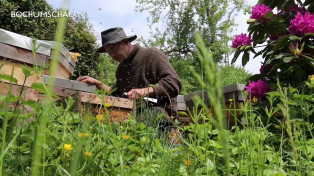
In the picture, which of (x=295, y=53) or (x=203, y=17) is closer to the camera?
(x=295, y=53)

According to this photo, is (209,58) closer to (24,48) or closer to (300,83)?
(300,83)

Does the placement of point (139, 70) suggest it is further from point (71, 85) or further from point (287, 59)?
point (287, 59)

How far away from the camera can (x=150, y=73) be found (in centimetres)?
352

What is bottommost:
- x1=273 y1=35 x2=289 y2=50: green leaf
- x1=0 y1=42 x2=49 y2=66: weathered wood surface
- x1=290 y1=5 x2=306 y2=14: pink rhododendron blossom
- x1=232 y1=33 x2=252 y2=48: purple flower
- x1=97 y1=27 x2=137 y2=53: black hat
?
x1=0 y1=42 x2=49 y2=66: weathered wood surface

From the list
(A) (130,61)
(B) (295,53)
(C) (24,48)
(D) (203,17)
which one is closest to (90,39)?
(A) (130,61)

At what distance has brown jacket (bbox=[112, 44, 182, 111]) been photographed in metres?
3.35

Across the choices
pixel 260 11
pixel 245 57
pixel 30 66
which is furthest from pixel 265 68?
pixel 30 66

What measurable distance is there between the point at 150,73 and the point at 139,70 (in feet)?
0.37

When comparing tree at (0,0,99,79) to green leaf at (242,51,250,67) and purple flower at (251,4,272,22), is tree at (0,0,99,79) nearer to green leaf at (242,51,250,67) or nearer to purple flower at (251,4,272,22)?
green leaf at (242,51,250,67)

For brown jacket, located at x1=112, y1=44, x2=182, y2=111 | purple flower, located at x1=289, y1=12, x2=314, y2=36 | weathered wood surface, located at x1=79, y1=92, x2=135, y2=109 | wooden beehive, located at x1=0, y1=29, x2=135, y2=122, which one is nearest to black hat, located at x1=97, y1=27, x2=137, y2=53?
brown jacket, located at x1=112, y1=44, x2=182, y2=111

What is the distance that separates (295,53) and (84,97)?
140cm

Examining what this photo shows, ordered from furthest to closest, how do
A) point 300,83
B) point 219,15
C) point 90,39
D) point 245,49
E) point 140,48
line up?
1. point 219,15
2. point 90,39
3. point 140,48
4. point 245,49
5. point 300,83

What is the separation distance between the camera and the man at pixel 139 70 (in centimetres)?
329

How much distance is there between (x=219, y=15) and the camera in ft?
64.3
